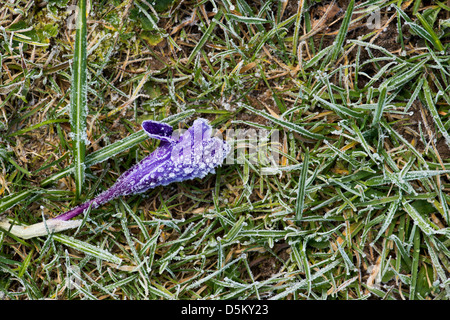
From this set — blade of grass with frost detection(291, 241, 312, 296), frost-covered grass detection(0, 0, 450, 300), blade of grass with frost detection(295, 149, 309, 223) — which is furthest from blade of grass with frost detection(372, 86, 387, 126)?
blade of grass with frost detection(291, 241, 312, 296)

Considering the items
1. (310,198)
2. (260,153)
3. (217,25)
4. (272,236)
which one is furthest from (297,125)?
(217,25)

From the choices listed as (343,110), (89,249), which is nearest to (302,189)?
(343,110)

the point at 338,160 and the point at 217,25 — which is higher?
the point at 217,25

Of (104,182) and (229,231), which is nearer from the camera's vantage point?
(229,231)

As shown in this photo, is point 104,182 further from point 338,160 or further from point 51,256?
point 338,160

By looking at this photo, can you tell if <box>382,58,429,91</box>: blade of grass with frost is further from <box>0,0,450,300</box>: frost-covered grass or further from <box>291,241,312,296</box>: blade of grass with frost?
<box>291,241,312,296</box>: blade of grass with frost

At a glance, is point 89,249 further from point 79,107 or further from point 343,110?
point 343,110
